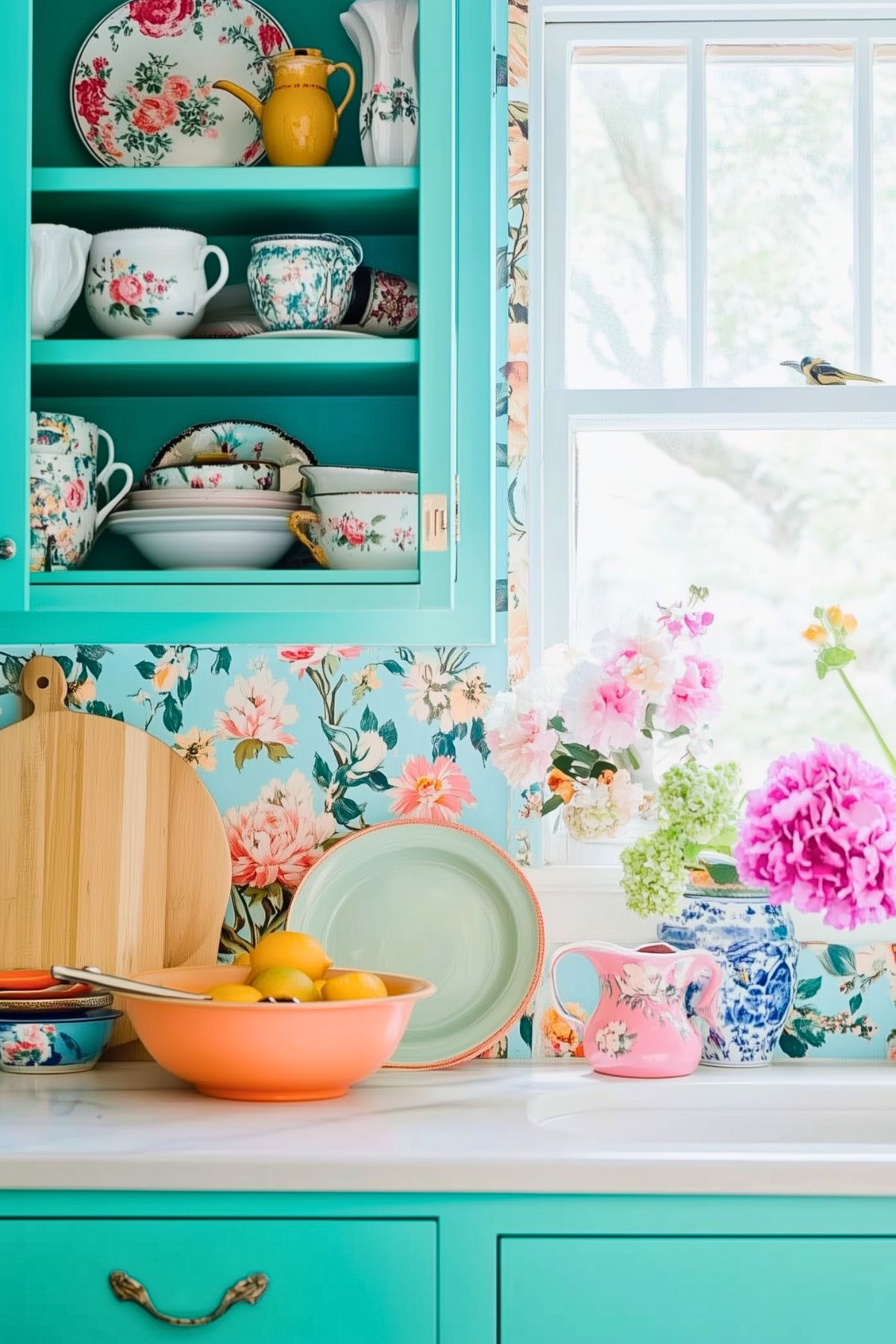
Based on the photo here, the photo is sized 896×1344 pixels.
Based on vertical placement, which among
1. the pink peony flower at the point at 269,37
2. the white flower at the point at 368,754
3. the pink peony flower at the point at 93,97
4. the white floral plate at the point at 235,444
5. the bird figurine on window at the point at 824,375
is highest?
the pink peony flower at the point at 269,37

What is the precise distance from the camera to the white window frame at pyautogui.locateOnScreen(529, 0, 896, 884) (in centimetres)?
193

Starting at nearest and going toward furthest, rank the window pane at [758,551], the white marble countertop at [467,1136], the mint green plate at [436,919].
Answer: the white marble countertop at [467,1136]
the mint green plate at [436,919]
the window pane at [758,551]

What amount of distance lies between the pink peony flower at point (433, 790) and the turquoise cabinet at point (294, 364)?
0.21m

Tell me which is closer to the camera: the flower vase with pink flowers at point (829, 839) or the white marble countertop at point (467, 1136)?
the white marble countertop at point (467, 1136)

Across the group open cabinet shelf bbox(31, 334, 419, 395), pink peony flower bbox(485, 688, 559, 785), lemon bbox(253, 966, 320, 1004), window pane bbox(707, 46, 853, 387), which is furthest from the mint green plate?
window pane bbox(707, 46, 853, 387)

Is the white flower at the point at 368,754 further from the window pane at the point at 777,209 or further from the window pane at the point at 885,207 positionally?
the window pane at the point at 885,207

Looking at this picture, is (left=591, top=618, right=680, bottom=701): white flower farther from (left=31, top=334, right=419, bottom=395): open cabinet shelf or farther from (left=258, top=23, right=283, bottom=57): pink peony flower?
(left=258, top=23, right=283, bottom=57): pink peony flower

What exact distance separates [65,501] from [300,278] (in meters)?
0.40

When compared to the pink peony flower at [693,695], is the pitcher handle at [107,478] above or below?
above

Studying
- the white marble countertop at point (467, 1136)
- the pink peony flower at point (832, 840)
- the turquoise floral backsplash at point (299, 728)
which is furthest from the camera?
the turquoise floral backsplash at point (299, 728)

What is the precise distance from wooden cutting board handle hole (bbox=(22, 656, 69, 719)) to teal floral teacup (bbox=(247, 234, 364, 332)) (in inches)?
22.4

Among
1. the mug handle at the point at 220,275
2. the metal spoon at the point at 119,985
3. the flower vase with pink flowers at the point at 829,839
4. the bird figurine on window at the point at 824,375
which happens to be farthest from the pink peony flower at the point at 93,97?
the flower vase with pink flowers at the point at 829,839

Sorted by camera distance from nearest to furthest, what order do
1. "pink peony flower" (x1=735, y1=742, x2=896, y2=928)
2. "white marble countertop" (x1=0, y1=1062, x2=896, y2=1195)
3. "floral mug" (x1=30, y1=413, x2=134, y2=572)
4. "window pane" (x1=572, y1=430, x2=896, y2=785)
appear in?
"white marble countertop" (x1=0, y1=1062, x2=896, y2=1195), "pink peony flower" (x1=735, y1=742, x2=896, y2=928), "floral mug" (x1=30, y1=413, x2=134, y2=572), "window pane" (x1=572, y1=430, x2=896, y2=785)

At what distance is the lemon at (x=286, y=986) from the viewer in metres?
1.47
